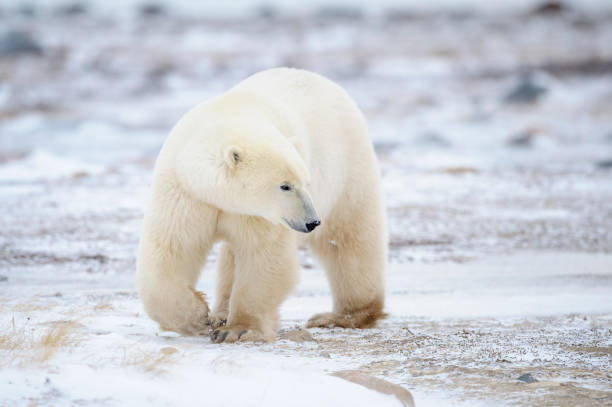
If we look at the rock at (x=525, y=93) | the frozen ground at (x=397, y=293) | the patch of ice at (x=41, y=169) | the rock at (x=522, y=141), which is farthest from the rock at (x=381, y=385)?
the rock at (x=525, y=93)

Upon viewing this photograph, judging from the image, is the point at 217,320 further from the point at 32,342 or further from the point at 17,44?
the point at 17,44

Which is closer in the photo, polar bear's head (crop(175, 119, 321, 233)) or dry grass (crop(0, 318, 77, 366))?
dry grass (crop(0, 318, 77, 366))

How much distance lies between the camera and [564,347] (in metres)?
3.42

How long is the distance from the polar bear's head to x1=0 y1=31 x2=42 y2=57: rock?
28.6 metres

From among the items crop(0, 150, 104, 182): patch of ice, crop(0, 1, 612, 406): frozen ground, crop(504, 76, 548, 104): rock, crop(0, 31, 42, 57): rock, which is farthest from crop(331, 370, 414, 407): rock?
crop(0, 31, 42, 57): rock

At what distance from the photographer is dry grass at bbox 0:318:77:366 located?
8.95 feet

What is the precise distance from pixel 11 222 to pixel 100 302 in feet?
11.3

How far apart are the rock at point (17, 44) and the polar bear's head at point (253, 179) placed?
28610 millimetres

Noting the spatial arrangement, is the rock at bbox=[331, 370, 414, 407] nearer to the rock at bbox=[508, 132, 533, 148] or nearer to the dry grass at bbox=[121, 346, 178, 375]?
the dry grass at bbox=[121, 346, 178, 375]

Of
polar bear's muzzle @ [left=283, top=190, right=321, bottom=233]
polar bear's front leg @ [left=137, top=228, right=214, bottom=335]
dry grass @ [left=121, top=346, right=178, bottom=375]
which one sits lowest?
dry grass @ [left=121, top=346, right=178, bottom=375]

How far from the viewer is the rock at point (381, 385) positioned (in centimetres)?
258

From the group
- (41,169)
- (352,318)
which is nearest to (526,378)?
(352,318)

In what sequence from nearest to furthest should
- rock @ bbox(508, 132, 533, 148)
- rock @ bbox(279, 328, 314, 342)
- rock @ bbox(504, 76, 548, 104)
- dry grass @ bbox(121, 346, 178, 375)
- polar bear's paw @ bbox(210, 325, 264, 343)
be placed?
dry grass @ bbox(121, 346, 178, 375)
polar bear's paw @ bbox(210, 325, 264, 343)
rock @ bbox(279, 328, 314, 342)
rock @ bbox(508, 132, 533, 148)
rock @ bbox(504, 76, 548, 104)

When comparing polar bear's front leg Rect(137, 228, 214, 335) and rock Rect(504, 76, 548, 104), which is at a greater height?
rock Rect(504, 76, 548, 104)
